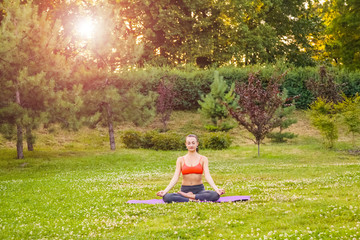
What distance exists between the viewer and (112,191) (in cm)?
1424

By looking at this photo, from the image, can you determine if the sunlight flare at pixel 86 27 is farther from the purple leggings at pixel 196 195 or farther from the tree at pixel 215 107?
the purple leggings at pixel 196 195

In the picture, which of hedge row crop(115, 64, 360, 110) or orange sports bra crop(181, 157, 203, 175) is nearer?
orange sports bra crop(181, 157, 203, 175)

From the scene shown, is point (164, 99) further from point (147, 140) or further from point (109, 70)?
point (109, 70)

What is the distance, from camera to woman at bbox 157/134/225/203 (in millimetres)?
→ 10969

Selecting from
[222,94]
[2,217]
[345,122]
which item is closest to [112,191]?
Result: [2,217]

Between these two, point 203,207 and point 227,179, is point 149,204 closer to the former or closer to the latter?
point 203,207

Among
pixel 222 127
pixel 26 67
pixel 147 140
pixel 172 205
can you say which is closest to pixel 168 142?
pixel 147 140

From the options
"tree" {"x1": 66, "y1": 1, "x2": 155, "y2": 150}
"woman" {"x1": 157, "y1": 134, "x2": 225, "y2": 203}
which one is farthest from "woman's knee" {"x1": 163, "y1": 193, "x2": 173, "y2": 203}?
"tree" {"x1": 66, "y1": 1, "x2": 155, "y2": 150}

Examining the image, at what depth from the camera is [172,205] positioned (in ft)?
34.9

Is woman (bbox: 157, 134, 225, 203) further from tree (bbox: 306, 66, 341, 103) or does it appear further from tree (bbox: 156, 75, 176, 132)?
tree (bbox: 306, 66, 341, 103)

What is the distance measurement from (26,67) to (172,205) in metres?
16.9

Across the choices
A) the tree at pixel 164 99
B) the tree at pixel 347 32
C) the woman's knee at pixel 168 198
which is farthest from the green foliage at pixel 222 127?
the tree at pixel 347 32

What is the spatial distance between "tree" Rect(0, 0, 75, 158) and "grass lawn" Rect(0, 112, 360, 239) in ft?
9.78

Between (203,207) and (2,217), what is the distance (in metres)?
5.18
